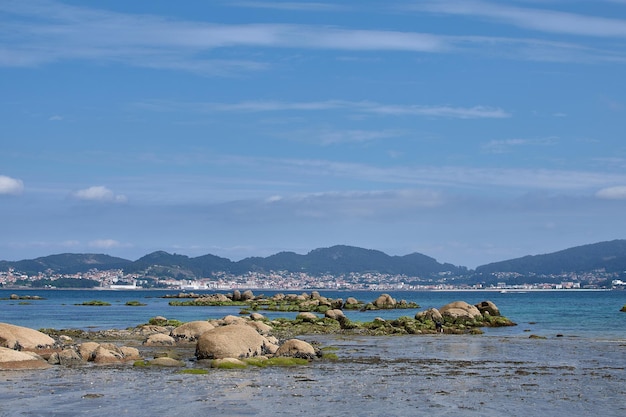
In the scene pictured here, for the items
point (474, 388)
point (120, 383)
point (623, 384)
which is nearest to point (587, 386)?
point (623, 384)

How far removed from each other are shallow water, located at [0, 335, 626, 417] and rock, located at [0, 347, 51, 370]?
1.44 meters

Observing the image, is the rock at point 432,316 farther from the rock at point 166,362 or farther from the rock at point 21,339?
the rock at point 166,362

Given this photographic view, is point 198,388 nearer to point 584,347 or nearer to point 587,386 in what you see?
point 587,386

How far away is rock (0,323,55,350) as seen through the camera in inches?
1687

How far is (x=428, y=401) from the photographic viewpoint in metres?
29.1

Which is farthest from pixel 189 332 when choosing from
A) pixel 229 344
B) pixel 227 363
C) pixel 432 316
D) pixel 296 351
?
pixel 432 316

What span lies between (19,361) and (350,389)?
53.0ft

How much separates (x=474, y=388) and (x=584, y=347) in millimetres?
23387

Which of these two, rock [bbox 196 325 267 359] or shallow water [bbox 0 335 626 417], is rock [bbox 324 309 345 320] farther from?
rock [bbox 196 325 267 359]

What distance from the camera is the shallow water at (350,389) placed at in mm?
27219

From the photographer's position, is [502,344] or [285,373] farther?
[502,344]

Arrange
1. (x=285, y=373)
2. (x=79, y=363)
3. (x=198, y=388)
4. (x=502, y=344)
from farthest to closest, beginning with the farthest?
(x=502, y=344), (x=79, y=363), (x=285, y=373), (x=198, y=388)

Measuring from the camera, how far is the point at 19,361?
37188 millimetres

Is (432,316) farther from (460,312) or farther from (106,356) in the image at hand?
(106,356)
